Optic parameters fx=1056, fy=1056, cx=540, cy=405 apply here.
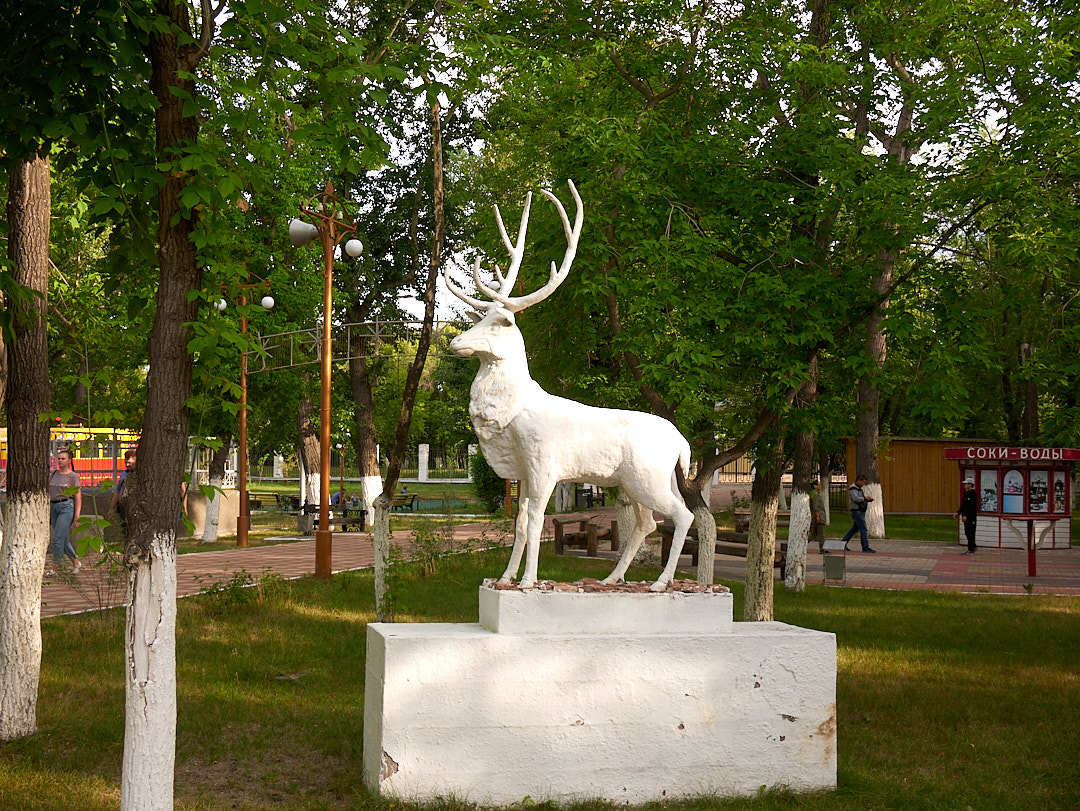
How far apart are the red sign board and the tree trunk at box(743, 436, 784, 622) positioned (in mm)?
11992

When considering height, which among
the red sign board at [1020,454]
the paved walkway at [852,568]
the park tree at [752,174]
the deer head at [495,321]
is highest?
the park tree at [752,174]

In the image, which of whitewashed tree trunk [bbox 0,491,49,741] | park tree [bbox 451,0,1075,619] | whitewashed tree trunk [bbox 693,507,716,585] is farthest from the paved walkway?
park tree [bbox 451,0,1075,619]

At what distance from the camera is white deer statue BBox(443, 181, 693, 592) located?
21.2 feet

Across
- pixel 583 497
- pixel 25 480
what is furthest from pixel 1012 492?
pixel 583 497

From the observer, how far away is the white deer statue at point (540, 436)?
6.48 metres

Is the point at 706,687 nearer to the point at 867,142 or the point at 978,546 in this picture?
the point at 867,142

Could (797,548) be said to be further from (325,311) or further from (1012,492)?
(1012,492)

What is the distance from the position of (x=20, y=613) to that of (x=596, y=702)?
3752 mm

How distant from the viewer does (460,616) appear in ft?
39.5

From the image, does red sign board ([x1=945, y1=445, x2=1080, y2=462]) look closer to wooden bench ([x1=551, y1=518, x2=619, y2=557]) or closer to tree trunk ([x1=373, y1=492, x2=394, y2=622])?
wooden bench ([x1=551, y1=518, x2=619, y2=557])

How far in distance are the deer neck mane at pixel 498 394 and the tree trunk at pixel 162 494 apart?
2030 mm

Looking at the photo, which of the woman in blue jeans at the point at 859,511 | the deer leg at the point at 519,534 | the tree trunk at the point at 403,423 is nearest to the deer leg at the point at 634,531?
the deer leg at the point at 519,534

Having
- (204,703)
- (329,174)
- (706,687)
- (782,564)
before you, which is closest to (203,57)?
(706,687)

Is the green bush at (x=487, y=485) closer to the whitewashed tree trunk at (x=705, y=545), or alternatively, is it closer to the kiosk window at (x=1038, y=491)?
the kiosk window at (x=1038, y=491)
